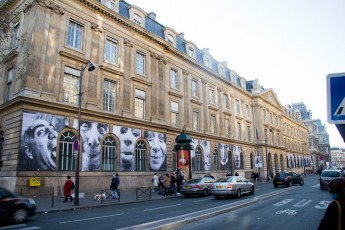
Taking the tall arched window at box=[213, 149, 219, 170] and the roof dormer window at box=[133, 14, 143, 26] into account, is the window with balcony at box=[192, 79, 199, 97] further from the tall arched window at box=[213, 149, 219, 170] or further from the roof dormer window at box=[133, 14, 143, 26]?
the roof dormer window at box=[133, 14, 143, 26]

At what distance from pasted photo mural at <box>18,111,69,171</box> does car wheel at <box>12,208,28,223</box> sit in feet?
26.3

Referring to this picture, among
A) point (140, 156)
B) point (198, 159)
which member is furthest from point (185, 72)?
point (140, 156)

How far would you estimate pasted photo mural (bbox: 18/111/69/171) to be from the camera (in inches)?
707

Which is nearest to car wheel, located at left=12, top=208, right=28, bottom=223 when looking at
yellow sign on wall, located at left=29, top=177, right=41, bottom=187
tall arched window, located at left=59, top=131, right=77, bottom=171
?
yellow sign on wall, located at left=29, top=177, right=41, bottom=187

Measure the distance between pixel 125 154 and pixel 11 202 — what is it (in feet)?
47.4

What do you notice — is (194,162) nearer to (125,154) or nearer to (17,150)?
(125,154)

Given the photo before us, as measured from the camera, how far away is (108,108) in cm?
2458

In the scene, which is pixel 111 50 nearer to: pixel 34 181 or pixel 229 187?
pixel 34 181

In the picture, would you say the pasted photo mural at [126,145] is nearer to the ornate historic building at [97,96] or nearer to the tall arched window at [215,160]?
the ornate historic building at [97,96]

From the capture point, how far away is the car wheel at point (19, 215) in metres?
10.3

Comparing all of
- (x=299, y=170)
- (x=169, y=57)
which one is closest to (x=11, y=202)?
(x=169, y=57)

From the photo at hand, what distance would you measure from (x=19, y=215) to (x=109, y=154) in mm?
13155

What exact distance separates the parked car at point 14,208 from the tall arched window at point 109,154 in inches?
477

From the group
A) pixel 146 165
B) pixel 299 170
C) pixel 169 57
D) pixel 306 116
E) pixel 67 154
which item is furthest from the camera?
pixel 306 116
